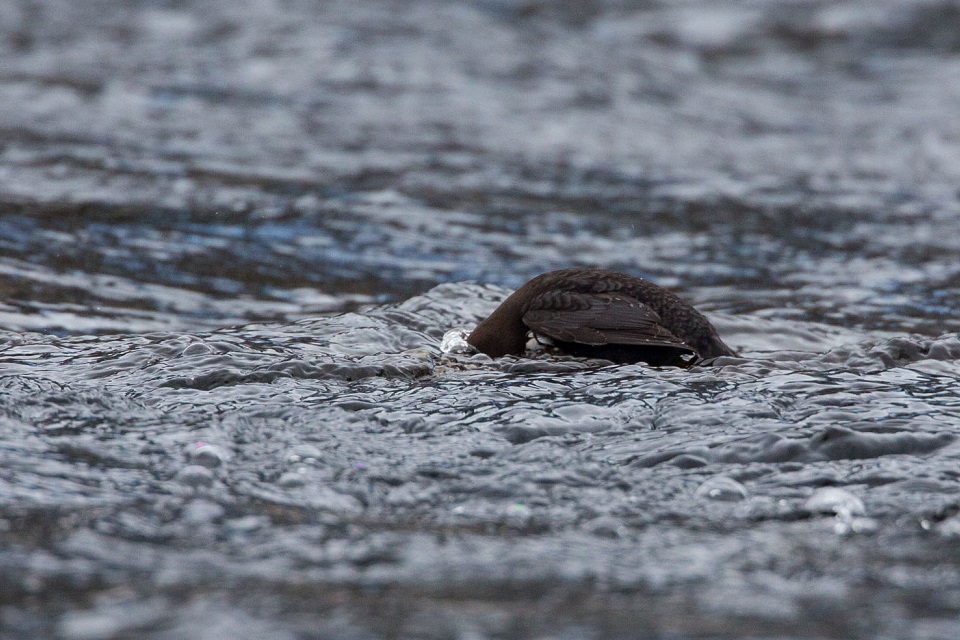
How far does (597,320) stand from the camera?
498 cm

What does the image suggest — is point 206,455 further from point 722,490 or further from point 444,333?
point 444,333

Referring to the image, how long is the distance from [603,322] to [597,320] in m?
0.03

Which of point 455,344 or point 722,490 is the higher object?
point 455,344

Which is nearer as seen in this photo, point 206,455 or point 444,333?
point 206,455

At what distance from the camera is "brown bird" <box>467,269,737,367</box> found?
194 inches

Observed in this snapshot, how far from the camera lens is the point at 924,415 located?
4.03 metres

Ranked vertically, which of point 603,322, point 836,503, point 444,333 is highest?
point 603,322

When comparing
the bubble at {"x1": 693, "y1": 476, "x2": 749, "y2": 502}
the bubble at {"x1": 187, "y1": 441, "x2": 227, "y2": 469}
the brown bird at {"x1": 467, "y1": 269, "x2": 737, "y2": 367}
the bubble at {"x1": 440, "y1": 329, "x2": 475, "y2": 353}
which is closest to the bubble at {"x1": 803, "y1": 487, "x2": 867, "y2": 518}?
the bubble at {"x1": 693, "y1": 476, "x2": 749, "y2": 502}

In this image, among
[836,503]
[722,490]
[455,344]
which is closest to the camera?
[836,503]

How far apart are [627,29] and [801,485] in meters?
14.0

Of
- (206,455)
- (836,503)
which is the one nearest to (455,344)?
(206,455)

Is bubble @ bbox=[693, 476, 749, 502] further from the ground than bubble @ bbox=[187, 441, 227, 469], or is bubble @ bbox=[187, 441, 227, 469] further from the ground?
bubble @ bbox=[187, 441, 227, 469]

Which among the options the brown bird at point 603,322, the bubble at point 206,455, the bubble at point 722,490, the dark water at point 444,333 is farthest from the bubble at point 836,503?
the bubble at point 206,455

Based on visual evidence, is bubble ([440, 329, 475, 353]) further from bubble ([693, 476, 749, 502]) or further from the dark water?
bubble ([693, 476, 749, 502])
